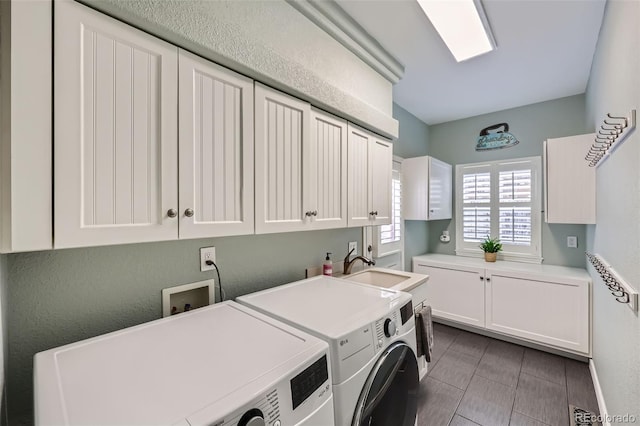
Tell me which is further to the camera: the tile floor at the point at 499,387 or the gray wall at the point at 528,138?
the gray wall at the point at 528,138

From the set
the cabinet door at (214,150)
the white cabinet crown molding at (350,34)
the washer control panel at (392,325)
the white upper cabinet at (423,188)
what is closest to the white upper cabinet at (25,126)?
the cabinet door at (214,150)

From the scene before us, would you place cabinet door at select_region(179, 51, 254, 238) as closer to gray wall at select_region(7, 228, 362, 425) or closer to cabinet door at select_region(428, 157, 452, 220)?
gray wall at select_region(7, 228, 362, 425)

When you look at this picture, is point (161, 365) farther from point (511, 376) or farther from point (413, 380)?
point (511, 376)

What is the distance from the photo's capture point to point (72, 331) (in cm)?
101

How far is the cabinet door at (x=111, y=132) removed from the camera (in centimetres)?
74

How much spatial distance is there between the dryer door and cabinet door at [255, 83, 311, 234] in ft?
2.49

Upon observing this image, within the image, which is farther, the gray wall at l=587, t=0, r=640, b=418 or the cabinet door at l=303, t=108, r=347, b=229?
the cabinet door at l=303, t=108, r=347, b=229

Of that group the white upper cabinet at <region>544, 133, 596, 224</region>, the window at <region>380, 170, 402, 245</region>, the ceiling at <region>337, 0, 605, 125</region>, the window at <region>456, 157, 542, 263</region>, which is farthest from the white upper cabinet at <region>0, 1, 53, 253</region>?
the window at <region>456, 157, 542, 263</region>

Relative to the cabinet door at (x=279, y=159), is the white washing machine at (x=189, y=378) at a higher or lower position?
lower

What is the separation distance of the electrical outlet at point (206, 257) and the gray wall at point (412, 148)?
251cm

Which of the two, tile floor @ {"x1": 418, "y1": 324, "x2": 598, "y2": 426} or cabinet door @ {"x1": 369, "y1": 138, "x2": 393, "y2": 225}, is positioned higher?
cabinet door @ {"x1": 369, "y1": 138, "x2": 393, "y2": 225}

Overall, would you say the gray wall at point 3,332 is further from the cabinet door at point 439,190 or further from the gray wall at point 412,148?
the cabinet door at point 439,190

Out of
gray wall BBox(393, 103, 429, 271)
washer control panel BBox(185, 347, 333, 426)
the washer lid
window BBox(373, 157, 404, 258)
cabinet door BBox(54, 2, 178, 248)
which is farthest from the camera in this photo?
gray wall BBox(393, 103, 429, 271)

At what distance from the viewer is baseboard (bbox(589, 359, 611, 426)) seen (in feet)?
5.57
